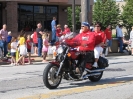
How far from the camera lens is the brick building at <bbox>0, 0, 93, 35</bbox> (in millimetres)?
25672

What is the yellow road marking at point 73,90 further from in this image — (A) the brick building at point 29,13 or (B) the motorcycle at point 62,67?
(A) the brick building at point 29,13

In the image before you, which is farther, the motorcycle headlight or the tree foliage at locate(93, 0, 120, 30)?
the tree foliage at locate(93, 0, 120, 30)

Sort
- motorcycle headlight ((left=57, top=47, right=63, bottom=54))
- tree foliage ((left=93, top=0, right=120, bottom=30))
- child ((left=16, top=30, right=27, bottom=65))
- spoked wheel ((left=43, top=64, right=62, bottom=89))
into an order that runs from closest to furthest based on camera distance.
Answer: spoked wheel ((left=43, top=64, right=62, bottom=89)), motorcycle headlight ((left=57, top=47, right=63, bottom=54)), child ((left=16, top=30, right=27, bottom=65)), tree foliage ((left=93, top=0, right=120, bottom=30))

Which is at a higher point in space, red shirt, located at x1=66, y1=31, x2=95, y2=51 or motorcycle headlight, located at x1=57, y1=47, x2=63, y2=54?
red shirt, located at x1=66, y1=31, x2=95, y2=51

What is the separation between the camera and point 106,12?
55.5 meters

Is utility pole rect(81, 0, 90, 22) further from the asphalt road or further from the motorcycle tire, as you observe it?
the motorcycle tire

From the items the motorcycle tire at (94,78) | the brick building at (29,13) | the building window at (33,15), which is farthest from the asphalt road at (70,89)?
the building window at (33,15)

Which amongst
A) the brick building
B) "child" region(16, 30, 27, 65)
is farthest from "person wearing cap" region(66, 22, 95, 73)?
the brick building

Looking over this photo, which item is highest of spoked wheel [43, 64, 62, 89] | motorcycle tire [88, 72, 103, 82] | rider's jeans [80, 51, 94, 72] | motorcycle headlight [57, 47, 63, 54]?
motorcycle headlight [57, 47, 63, 54]

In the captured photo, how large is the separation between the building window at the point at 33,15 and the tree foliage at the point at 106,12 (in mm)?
26074

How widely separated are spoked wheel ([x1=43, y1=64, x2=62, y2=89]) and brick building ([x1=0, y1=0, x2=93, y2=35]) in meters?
15.0

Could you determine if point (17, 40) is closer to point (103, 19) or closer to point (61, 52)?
point (61, 52)

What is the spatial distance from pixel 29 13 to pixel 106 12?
1143 inches

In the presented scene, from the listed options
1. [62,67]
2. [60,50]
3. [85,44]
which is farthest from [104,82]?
[60,50]
